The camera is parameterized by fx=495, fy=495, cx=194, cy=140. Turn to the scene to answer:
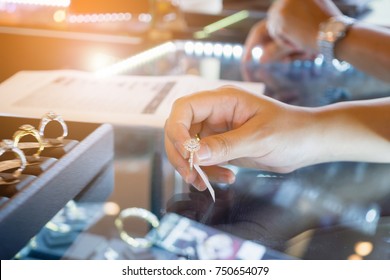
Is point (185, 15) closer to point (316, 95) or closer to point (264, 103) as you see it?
point (316, 95)

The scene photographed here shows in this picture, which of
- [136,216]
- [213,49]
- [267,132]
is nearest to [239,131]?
[267,132]

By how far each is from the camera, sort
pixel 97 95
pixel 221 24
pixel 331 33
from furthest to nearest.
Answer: pixel 221 24
pixel 331 33
pixel 97 95

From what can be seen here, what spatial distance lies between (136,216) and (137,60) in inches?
24.4

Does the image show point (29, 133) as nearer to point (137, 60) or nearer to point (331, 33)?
point (137, 60)

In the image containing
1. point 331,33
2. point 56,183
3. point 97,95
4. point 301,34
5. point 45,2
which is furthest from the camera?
point 45,2

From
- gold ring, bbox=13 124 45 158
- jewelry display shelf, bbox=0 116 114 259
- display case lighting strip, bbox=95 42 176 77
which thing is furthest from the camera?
display case lighting strip, bbox=95 42 176 77

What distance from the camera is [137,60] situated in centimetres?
103

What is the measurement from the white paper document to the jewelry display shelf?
0.21ft

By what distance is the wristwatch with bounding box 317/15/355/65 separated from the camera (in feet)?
3.16

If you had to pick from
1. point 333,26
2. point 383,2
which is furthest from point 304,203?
point 383,2

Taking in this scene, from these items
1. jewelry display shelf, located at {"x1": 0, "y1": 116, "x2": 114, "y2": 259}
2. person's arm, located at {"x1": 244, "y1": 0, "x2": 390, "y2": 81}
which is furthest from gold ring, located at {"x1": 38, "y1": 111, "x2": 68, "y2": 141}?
person's arm, located at {"x1": 244, "y1": 0, "x2": 390, "y2": 81}

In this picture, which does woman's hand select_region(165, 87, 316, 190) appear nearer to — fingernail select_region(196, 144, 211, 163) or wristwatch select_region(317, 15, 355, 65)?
fingernail select_region(196, 144, 211, 163)

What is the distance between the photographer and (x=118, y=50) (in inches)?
43.9

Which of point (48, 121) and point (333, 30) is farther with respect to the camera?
point (333, 30)
